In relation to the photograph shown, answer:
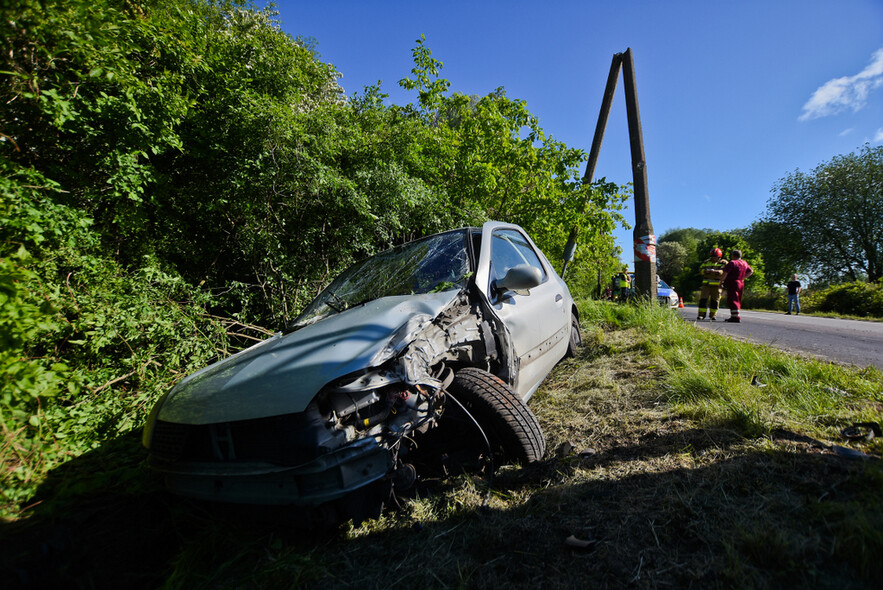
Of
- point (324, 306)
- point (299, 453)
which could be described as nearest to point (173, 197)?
point (324, 306)

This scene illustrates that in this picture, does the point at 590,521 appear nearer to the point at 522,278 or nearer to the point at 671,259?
the point at 522,278

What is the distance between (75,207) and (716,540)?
493 cm

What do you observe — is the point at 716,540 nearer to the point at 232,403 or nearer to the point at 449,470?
the point at 449,470

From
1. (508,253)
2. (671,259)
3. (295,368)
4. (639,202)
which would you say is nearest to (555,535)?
(295,368)

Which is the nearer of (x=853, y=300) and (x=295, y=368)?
(x=295, y=368)

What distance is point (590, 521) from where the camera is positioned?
1.58 metres

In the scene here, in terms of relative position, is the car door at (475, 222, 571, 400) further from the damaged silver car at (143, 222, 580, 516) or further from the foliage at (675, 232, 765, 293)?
the foliage at (675, 232, 765, 293)

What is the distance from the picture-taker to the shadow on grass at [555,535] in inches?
48.7

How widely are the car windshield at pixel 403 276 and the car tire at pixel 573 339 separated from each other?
6.34 ft

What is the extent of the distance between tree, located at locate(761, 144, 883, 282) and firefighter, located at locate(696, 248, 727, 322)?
28436mm

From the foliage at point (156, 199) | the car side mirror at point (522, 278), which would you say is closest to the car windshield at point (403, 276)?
the car side mirror at point (522, 278)

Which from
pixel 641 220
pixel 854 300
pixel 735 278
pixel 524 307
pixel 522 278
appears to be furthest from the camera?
pixel 854 300

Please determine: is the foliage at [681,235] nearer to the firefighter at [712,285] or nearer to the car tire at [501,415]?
the firefighter at [712,285]

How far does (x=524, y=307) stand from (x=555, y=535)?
150cm
